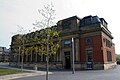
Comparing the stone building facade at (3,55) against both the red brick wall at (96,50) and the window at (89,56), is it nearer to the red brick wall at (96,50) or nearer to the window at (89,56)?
the red brick wall at (96,50)

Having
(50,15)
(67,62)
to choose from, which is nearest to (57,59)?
(67,62)

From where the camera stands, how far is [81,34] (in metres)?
34.0

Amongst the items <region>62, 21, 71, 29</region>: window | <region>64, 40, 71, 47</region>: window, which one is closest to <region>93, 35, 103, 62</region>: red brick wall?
<region>64, 40, 71, 47</region>: window

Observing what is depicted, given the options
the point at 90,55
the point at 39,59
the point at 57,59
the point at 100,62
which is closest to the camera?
the point at 100,62

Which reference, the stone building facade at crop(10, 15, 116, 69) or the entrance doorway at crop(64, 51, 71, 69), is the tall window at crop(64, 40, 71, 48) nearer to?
the stone building facade at crop(10, 15, 116, 69)

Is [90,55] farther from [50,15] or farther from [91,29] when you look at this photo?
[50,15]

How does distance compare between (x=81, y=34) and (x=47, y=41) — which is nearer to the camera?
(x=47, y=41)

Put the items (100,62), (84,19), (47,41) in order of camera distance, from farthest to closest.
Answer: (84,19) → (100,62) → (47,41)

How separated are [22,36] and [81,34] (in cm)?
1228

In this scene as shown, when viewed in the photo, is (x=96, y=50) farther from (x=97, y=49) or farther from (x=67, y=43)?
(x=67, y=43)

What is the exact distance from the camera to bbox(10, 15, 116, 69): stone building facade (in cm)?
3111

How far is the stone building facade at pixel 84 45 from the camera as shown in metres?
31.1

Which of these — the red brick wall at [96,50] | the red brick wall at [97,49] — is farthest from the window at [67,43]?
the red brick wall at [97,49]

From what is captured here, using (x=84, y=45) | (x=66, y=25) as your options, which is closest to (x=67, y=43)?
(x=66, y=25)
